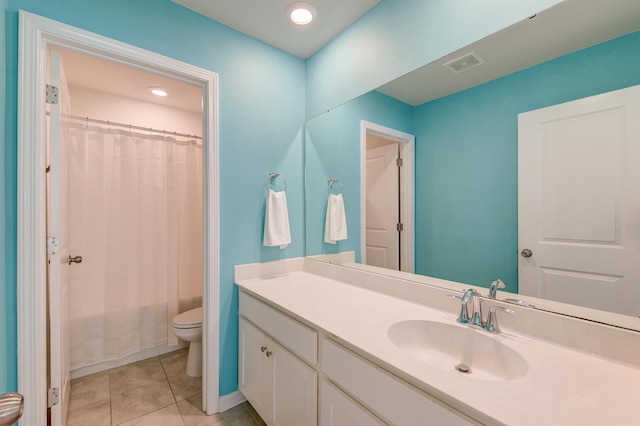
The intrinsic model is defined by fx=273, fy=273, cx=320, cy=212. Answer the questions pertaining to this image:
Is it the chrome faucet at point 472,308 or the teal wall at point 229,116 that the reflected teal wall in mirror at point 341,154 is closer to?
the teal wall at point 229,116

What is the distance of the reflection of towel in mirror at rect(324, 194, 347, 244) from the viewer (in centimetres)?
183

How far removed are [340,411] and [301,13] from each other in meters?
1.96

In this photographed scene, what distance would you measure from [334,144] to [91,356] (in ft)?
8.04

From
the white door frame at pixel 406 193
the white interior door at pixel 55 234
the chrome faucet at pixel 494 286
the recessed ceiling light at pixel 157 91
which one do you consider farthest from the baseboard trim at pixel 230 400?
the recessed ceiling light at pixel 157 91

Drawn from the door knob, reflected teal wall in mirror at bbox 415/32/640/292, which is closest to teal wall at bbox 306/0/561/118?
reflected teal wall in mirror at bbox 415/32/640/292

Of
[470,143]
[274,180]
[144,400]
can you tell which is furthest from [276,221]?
[144,400]

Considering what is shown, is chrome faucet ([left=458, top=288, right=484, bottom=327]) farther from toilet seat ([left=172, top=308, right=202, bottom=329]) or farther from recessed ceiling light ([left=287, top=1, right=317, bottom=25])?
toilet seat ([left=172, top=308, right=202, bottom=329])

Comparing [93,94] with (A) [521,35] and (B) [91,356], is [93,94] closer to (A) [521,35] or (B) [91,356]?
(B) [91,356]

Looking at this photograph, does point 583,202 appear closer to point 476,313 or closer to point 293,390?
point 476,313

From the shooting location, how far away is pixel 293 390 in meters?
1.21

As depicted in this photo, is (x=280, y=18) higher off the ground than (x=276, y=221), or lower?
higher

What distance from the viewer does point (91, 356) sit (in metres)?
2.10

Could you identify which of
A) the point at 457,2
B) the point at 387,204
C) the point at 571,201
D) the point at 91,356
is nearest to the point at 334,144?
the point at 387,204

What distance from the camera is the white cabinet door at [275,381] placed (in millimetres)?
1134
